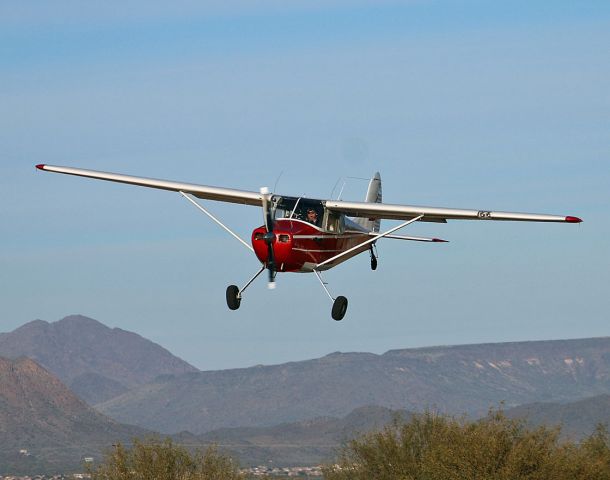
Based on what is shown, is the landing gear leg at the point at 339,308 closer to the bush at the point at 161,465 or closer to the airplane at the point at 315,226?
the airplane at the point at 315,226

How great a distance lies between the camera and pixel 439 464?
7831 centimetres

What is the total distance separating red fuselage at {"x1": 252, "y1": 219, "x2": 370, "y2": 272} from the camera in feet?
129

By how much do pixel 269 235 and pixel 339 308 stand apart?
439 centimetres

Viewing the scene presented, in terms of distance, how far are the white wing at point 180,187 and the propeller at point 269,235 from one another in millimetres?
3743

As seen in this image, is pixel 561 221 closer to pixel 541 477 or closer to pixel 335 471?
pixel 541 477

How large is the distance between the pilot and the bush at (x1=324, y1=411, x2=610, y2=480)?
3834cm

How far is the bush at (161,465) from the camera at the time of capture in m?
92.4

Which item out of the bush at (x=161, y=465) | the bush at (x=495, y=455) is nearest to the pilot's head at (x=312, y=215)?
the bush at (x=495, y=455)

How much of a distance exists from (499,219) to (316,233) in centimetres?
653

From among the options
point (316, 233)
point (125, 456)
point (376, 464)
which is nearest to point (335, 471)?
point (376, 464)

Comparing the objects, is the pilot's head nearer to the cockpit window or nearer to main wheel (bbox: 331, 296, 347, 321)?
the cockpit window

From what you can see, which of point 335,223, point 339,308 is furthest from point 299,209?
point 339,308

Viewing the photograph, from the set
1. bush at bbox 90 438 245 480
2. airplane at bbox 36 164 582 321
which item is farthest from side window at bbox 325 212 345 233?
bush at bbox 90 438 245 480

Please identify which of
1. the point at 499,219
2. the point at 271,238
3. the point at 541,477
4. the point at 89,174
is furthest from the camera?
the point at 541,477
